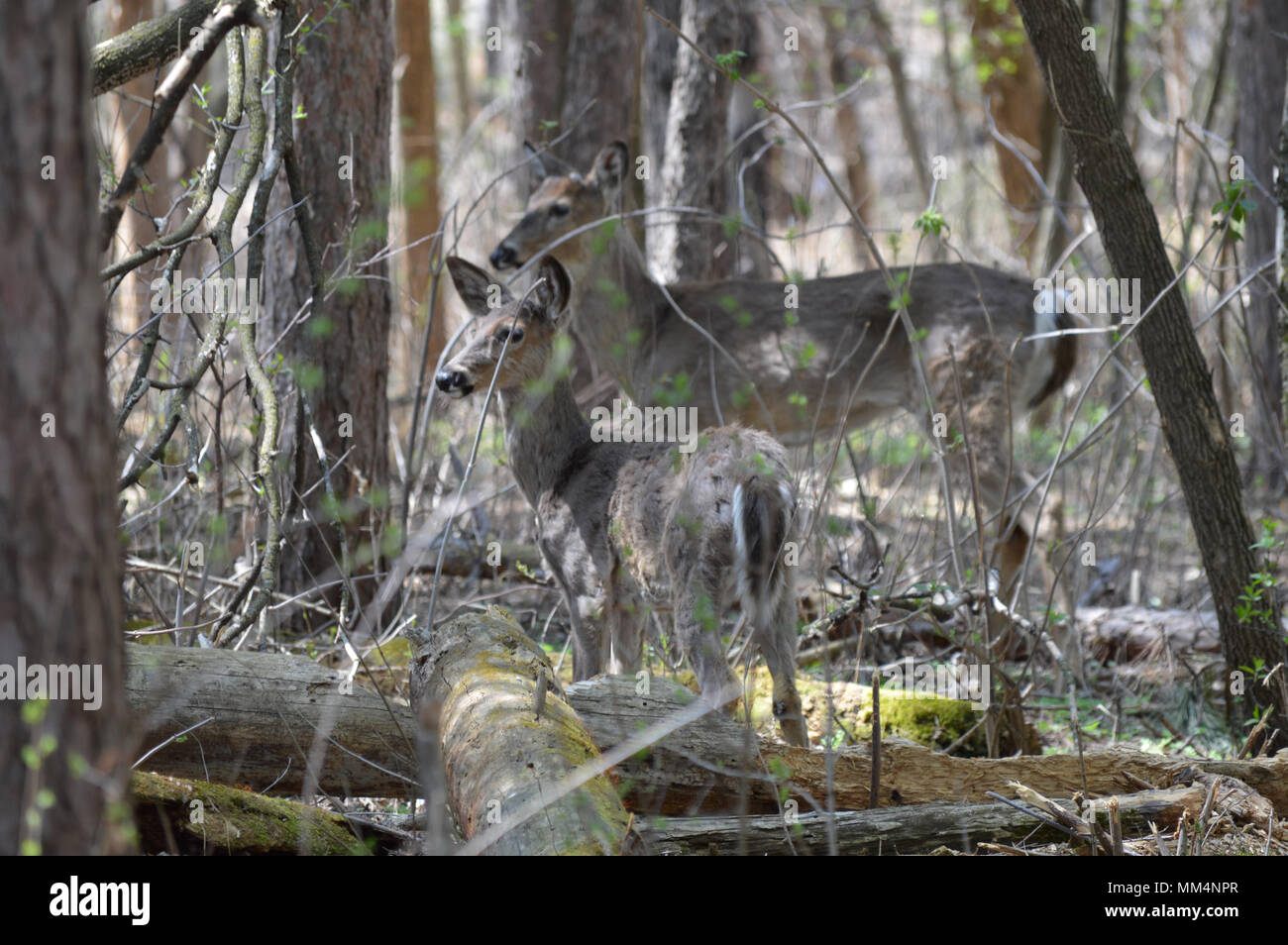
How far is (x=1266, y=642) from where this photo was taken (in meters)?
5.10

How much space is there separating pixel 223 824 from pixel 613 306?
544cm

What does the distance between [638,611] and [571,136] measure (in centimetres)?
568

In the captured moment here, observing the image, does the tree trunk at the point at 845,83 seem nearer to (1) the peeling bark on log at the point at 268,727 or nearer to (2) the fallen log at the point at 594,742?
(2) the fallen log at the point at 594,742

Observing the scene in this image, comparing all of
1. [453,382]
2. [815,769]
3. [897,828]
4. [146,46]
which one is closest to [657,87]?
[453,382]

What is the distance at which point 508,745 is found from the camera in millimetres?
3393

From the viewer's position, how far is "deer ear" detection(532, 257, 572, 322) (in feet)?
19.4

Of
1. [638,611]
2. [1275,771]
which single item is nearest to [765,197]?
[638,611]

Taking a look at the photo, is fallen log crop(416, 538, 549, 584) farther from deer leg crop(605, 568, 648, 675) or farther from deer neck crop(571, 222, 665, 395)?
deer leg crop(605, 568, 648, 675)

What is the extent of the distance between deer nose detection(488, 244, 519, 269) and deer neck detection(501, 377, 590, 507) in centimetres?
220

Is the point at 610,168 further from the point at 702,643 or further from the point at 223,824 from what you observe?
the point at 223,824

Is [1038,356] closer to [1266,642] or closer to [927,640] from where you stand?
[927,640]

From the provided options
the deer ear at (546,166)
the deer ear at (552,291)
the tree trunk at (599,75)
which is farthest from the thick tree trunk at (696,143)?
the deer ear at (552,291)

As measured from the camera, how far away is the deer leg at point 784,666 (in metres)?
4.88

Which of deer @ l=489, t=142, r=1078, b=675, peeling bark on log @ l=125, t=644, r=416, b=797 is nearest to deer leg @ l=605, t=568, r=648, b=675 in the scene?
peeling bark on log @ l=125, t=644, r=416, b=797
